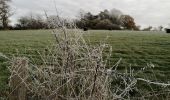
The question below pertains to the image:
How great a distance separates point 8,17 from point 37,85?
63.3m

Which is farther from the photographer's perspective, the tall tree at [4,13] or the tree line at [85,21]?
the tall tree at [4,13]

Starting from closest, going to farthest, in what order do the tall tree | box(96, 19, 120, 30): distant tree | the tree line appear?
the tree line → box(96, 19, 120, 30): distant tree → the tall tree

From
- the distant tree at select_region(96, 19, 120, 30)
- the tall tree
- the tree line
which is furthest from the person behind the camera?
the tall tree

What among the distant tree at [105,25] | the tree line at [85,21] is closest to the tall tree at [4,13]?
the tree line at [85,21]

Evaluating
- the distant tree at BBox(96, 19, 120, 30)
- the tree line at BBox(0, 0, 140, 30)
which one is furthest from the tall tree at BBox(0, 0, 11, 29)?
the distant tree at BBox(96, 19, 120, 30)

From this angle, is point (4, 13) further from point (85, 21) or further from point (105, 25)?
point (85, 21)

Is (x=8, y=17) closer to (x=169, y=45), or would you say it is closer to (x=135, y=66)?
(x=169, y=45)

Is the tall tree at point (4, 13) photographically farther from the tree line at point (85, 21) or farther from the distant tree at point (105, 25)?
the distant tree at point (105, 25)

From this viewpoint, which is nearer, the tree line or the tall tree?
the tree line

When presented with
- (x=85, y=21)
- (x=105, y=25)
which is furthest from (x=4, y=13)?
(x=85, y=21)

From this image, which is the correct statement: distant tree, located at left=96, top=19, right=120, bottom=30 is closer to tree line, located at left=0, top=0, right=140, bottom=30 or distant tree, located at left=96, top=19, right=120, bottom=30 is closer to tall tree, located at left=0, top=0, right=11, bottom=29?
tree line, located at left=0, top=0, right=140, bottom=30

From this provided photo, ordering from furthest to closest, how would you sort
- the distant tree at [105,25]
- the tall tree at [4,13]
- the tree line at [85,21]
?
the tall tree at [4,13], the distant tree at [105,25], the tree line at [85,21]

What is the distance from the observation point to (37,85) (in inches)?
236

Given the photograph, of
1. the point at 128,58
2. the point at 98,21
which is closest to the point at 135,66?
the point at 128,58
